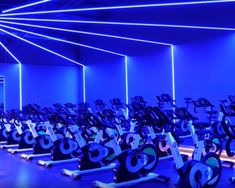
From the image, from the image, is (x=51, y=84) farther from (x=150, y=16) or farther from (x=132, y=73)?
(x=150, y=16)

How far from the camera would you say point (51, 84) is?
45.2 ft

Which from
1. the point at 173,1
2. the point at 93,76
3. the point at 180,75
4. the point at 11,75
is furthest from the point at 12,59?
the point at 173,1

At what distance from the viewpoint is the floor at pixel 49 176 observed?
4.20 m

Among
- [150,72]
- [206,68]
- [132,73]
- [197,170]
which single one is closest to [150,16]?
[206,68]

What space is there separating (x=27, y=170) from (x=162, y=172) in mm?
2205

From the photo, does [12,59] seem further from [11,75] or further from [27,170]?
[27,170]

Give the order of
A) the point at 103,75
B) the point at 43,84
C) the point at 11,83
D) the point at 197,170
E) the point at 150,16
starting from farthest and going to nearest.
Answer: the point at 43,84, the point at 11,83, the point at 103,75, the point at 150,16, the point at 197,170

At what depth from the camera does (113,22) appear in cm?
680

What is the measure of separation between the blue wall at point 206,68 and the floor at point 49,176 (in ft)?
12.5

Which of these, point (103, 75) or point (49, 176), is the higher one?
point (103, 75)

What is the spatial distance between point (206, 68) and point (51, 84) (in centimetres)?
729

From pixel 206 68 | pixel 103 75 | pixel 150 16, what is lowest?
pixel 206 68

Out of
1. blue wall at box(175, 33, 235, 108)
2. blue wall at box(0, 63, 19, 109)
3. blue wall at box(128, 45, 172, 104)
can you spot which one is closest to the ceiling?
blue wall at box(175, 33, 235, 108)

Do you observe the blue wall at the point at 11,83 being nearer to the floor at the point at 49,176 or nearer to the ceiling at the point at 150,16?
the ceiling at the point at 150,16
